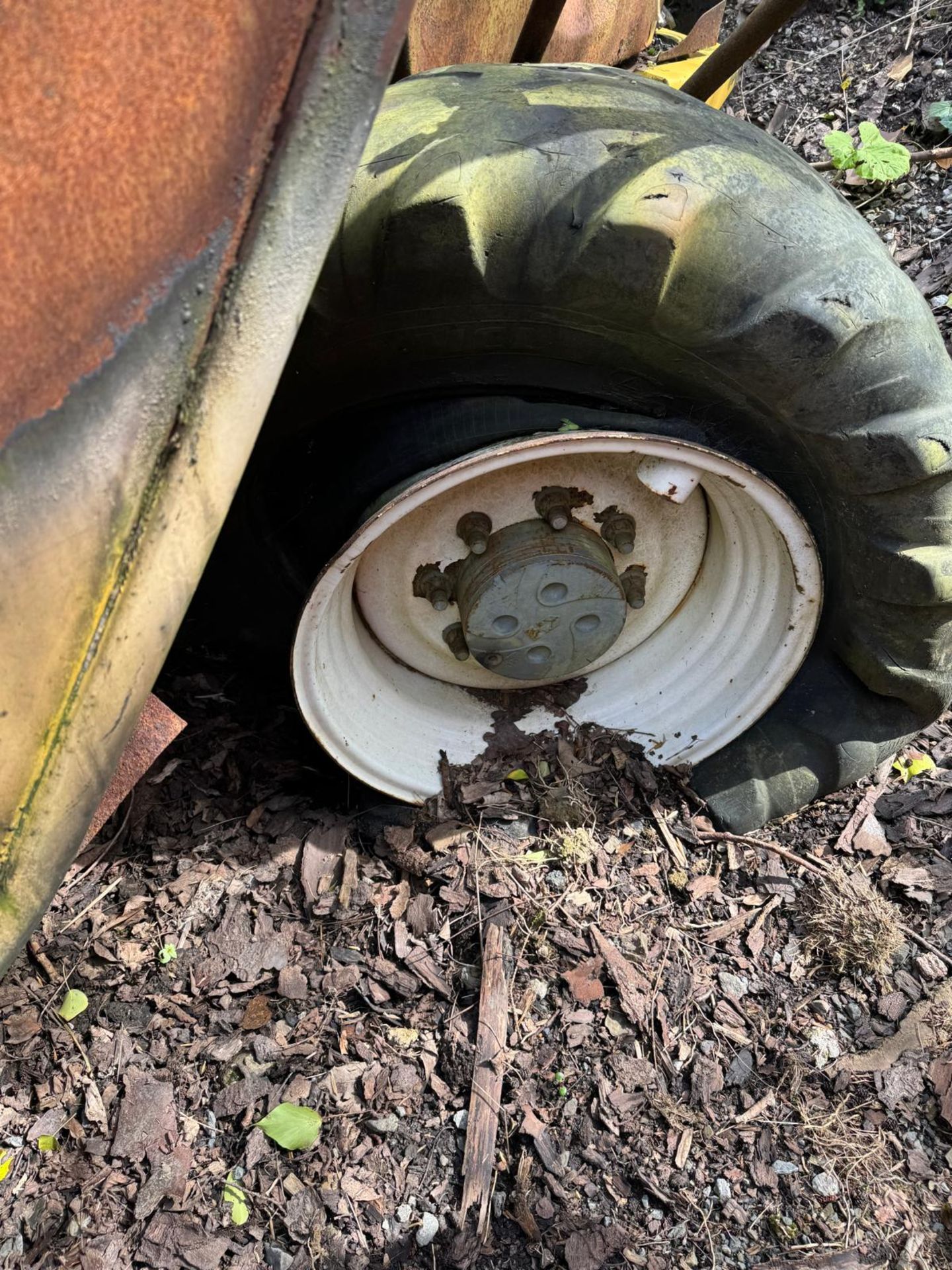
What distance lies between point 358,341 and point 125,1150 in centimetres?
154

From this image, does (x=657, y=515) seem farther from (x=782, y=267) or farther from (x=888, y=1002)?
(x=888, y=1002)

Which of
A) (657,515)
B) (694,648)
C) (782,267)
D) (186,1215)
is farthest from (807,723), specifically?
(186,1215)

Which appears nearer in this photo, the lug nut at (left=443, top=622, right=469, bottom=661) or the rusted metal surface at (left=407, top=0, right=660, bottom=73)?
the rusted metal surface at (left=407, top=0, right=660, bottom=73)

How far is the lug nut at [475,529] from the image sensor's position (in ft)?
6.53

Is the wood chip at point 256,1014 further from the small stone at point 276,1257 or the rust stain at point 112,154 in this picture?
the rust stain at point 112,154

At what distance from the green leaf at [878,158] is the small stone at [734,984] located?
2.79 m

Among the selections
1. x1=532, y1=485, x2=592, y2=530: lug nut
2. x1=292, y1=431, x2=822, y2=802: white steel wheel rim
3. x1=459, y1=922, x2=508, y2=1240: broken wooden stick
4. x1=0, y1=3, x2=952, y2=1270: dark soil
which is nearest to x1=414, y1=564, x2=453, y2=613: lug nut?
x1=292, y1=431, x2=822, y2=802: white steel wheel rim

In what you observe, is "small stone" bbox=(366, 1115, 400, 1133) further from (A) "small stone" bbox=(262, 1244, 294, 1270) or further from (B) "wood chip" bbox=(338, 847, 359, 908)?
(B) "wood chip" bbox=(338, 847, 359, 908)

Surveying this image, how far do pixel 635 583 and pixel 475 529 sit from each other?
16.5 inches

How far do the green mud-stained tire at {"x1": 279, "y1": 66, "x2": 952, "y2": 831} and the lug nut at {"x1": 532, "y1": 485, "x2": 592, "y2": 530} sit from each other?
30 cm

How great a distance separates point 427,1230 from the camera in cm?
174

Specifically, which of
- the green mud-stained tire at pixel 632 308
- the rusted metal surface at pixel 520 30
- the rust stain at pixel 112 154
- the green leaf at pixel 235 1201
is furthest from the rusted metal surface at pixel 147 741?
the rusted metal surface at pixel 520 30

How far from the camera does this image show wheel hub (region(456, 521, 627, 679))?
1977 mm

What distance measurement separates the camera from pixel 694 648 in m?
2.34
